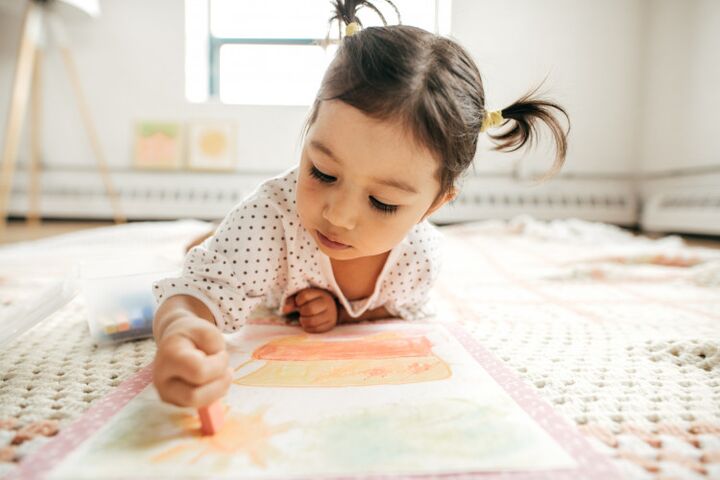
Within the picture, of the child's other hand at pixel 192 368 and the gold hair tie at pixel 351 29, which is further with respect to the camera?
the gold hair tie at pixel 351 29

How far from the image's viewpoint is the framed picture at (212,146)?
2621 millimetres

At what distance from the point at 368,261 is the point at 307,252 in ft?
0.33

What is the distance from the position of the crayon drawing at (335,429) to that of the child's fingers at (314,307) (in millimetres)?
146

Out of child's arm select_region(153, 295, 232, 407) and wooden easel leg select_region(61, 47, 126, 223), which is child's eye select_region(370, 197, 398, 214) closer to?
child's arm select_region(153, 295, 232, 407)

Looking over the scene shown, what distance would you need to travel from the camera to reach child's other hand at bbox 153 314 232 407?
0.34m

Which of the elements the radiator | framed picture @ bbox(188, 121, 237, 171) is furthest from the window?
the radiator

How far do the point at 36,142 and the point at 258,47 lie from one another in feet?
4.02

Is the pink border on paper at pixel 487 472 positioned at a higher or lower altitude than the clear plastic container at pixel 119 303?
lower

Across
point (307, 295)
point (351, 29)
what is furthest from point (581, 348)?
point (351, 29)

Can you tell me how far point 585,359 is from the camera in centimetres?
54

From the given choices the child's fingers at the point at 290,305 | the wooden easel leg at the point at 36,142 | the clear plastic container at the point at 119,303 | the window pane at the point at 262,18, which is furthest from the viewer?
the window pane at the point at 262,18

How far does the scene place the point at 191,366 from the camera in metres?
0.34

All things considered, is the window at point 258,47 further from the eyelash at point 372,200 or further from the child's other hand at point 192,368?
the child's other hand at point 192,368

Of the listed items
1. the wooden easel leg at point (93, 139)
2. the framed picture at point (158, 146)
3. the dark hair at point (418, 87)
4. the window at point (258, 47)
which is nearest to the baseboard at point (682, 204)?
the window at point (258, 47)
